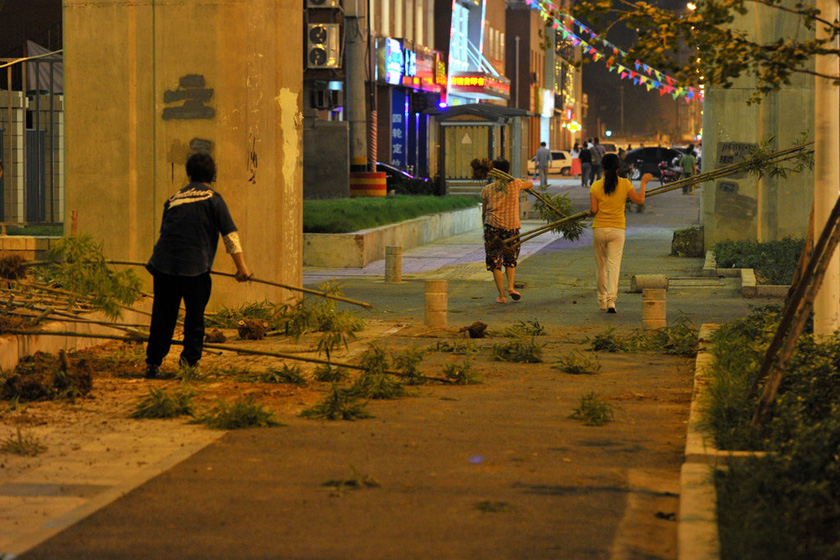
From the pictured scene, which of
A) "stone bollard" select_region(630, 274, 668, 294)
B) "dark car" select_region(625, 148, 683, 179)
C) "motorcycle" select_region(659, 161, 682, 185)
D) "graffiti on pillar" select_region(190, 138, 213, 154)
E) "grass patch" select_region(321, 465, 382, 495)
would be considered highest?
"dark car" select_region(625, 148, 683, 179)

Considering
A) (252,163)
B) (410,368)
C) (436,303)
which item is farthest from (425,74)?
(410,368)

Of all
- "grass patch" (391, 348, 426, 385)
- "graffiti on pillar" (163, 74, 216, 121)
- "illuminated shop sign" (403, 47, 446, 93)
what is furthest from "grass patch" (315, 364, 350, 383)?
"illuminated shop sign" (403, 47, 446, 93)

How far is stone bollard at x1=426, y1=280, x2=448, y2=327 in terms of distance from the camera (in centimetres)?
1261

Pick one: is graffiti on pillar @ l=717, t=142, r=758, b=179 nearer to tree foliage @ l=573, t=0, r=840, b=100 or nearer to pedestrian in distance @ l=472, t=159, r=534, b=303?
pedestrian in distance @ l=472, t=159, r=534, b=303

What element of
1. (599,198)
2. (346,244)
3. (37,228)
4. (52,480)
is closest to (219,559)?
(52,480)

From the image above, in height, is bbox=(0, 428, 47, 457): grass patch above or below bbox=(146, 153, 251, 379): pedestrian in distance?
below

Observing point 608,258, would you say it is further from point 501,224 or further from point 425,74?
point 425,74

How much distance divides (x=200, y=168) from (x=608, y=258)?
580 centimetres

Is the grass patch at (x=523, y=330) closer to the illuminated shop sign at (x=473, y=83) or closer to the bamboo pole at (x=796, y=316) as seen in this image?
the bamboo pole at (x=796, y=316)

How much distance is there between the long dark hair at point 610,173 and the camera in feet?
45.8

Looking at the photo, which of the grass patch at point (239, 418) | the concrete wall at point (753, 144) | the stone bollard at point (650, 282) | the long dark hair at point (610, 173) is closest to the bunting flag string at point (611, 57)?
the concrete wall at point (753, 144)

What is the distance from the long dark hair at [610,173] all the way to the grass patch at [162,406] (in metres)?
6.99

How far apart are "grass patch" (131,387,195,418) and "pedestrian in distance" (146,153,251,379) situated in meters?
1.30

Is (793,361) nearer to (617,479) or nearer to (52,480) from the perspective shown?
(617,479)
